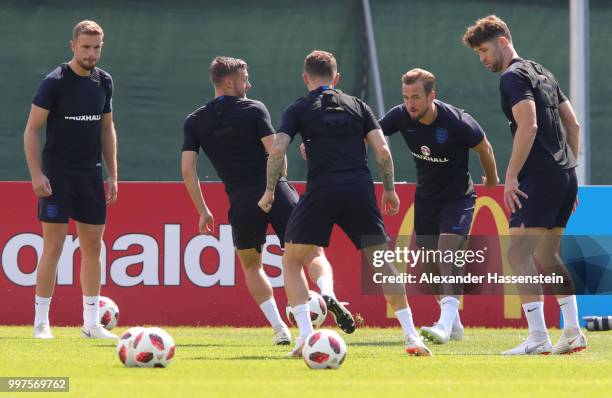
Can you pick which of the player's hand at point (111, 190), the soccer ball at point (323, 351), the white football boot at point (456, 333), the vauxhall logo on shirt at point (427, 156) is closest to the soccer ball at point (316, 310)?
the white football boot at point (456, 333)

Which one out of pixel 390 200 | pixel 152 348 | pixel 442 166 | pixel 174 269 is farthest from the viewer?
pixel 174 269

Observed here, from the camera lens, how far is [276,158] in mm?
8672

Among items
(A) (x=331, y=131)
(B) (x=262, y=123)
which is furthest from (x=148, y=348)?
(B) (x=262, y=123)

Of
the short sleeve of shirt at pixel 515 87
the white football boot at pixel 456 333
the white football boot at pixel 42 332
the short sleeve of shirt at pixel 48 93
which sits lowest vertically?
the white football boot at pixel 456 333

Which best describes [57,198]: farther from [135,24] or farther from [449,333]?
[135,24]

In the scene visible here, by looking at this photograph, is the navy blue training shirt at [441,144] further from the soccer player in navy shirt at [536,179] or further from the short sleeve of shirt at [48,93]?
the short sleeve of shirt at [48,93]

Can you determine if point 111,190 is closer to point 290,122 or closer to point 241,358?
point 241,358

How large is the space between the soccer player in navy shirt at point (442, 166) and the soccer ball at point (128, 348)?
284 cm

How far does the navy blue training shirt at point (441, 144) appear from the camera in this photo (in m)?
10.3

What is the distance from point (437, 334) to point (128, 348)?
291 cm

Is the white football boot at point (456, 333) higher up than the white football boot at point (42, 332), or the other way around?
the white football boot at point (42, 332)

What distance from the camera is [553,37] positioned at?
1778 centimetres

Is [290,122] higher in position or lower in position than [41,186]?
higher

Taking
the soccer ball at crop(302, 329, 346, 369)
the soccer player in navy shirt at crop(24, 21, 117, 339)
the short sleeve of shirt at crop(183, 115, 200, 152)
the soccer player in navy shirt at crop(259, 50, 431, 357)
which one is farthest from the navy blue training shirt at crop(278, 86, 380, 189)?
the soccer player in navy shirt at crop(24, 21, 117, 339)
